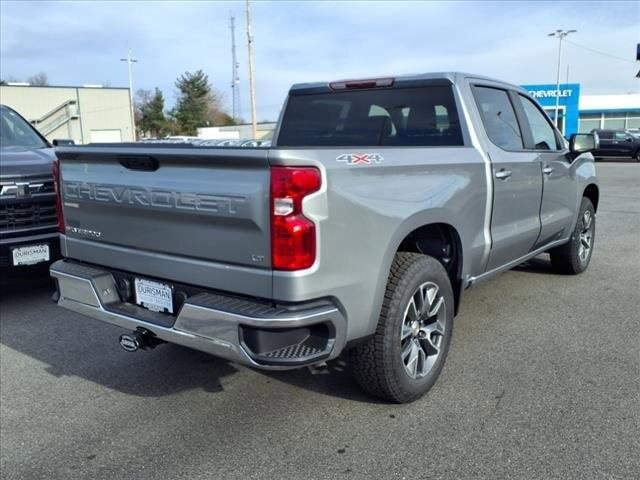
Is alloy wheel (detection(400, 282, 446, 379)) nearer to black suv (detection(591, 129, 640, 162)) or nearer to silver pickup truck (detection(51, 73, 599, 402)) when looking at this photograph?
silver pickup truck (detection(51, 73, 599, 402))

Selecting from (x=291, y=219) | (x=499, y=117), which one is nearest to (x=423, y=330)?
(x=291, y=219)

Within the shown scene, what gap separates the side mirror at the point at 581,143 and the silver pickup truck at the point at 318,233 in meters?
1.16

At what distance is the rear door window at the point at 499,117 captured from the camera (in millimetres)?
4383

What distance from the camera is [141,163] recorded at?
3170 millimetres

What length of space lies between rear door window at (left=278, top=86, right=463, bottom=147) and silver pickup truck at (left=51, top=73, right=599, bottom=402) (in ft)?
0.05

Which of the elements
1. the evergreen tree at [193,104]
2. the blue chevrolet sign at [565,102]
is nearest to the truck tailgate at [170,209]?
the blue chevrolet sign at [565,102]

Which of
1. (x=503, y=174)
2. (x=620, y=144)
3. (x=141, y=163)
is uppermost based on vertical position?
(x=141, y=163)

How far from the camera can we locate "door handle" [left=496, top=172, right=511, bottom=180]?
166 inches

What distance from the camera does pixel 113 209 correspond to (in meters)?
3.37

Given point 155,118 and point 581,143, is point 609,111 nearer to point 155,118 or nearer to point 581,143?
point 155,118

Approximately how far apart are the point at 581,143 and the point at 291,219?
13.1 feet

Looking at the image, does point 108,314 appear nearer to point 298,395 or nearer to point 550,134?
point 298,395

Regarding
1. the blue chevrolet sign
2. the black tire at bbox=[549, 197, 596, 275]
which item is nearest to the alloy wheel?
the black tire at bbox=[549, 197, 596, 275]

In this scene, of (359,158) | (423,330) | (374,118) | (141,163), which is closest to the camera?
(359,158)
